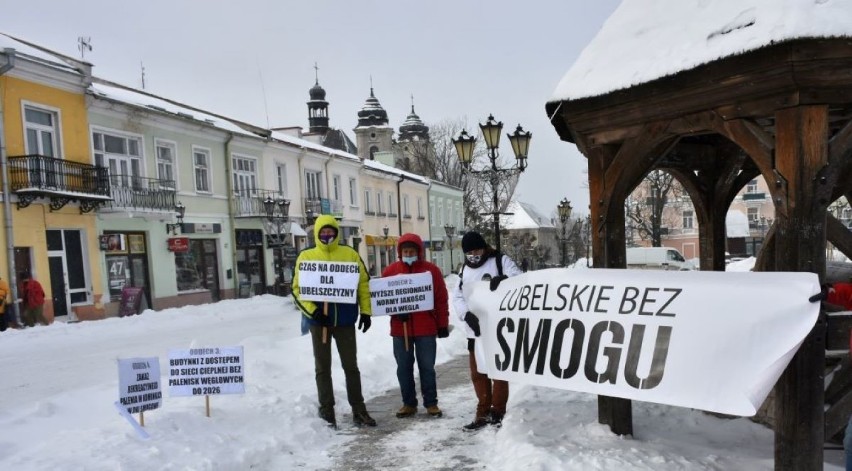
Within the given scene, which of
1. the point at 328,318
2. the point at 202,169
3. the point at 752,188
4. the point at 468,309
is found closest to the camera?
the point at 468,309

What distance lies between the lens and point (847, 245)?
439 centimetres

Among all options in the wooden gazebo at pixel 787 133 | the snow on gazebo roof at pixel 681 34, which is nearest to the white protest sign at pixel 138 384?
the snow on gazebo roof at pixel 681 34

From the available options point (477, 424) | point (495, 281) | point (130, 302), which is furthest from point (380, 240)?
point (495, 281)

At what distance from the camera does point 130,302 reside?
19.0 meters

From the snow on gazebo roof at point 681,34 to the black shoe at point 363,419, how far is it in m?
3.44

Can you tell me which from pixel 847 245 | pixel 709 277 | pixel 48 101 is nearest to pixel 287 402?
pixel 709 277

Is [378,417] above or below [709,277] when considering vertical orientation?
below

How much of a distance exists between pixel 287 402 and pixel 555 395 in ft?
8.93

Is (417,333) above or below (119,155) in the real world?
below

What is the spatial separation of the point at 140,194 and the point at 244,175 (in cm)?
638

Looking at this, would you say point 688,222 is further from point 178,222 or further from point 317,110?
point 178,222

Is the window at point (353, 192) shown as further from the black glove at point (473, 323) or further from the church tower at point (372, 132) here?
the black glove at point (473, 323)

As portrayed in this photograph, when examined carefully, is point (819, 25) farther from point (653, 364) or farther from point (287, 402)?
point (287, 402)

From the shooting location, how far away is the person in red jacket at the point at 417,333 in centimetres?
623
